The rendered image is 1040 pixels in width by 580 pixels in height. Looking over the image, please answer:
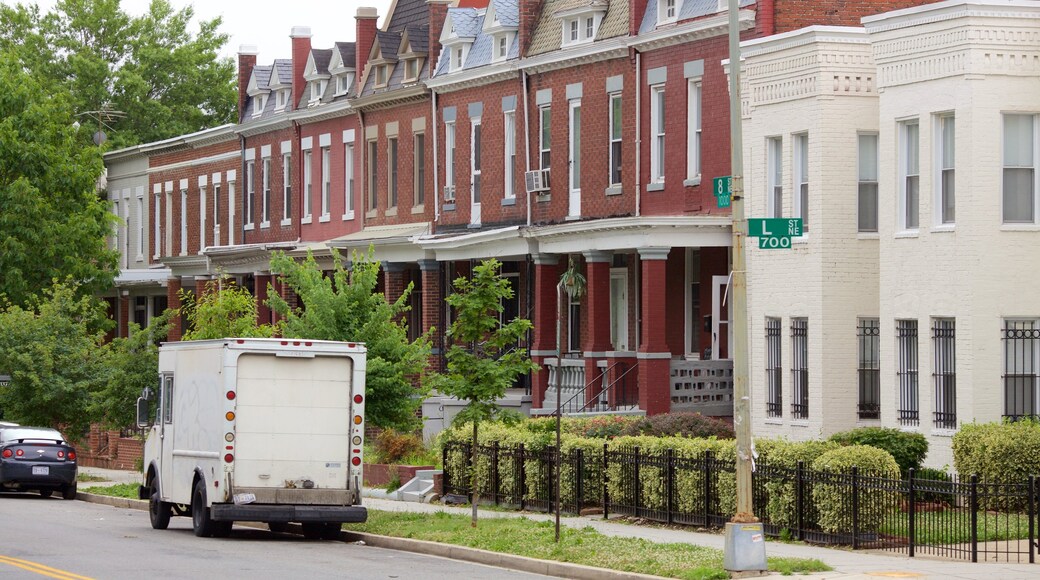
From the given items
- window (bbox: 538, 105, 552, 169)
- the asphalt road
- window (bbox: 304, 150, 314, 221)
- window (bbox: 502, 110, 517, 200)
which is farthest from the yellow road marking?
window (bbox: 304, 150, 314, 221)

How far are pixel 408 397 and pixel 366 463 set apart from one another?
15.1 feet

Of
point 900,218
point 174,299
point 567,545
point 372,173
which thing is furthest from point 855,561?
point 174,299

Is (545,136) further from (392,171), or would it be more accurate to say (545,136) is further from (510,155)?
(392,171)

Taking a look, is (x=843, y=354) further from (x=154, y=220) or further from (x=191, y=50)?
(x=191, y=50)

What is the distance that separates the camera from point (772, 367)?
101 ft

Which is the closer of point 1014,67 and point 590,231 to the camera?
point 1014,67

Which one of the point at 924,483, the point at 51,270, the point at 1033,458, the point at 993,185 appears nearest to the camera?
the point at 924,483

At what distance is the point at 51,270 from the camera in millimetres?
54312

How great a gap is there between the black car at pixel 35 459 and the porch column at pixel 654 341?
12.1 meters

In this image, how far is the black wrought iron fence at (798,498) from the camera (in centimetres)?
2019

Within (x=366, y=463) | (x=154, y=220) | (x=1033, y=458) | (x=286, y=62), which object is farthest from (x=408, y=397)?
(x=154, y=220)

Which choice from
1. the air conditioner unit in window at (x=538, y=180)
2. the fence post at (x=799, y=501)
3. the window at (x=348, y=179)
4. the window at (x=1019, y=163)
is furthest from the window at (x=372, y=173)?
the fence post at (x=799, y=501)

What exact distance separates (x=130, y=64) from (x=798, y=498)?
63.3 meters

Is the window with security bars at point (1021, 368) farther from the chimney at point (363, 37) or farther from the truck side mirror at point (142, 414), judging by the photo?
the chimney at point (363, 37)
